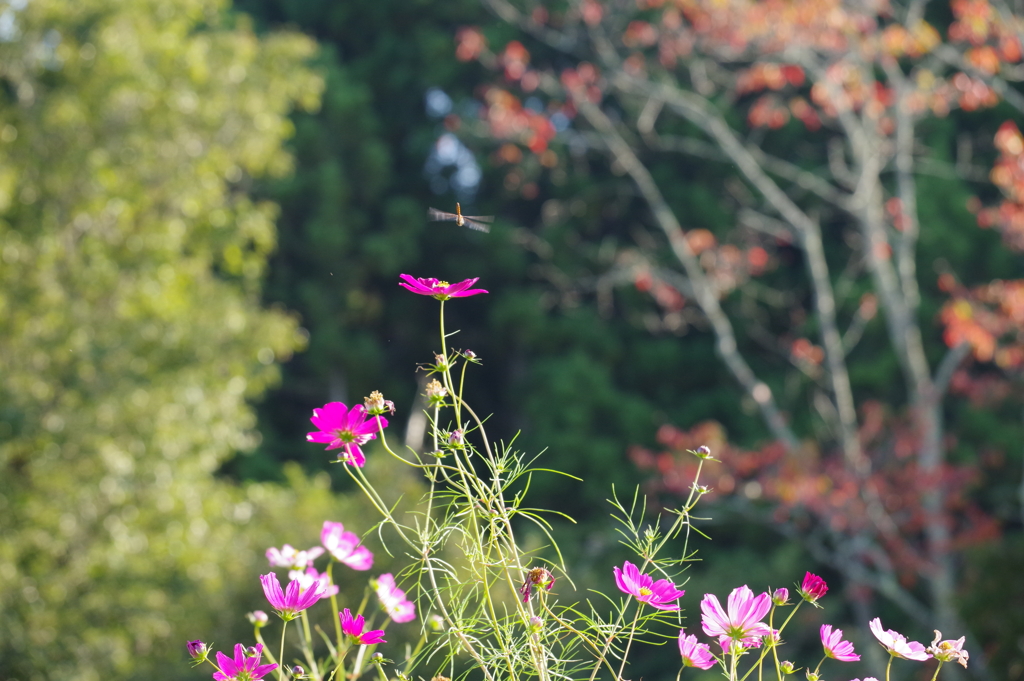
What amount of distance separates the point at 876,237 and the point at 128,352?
3262 millimetres

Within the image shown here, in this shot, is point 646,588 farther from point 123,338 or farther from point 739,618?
point 123,338

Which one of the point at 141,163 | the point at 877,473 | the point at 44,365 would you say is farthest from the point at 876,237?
the point at 44,365

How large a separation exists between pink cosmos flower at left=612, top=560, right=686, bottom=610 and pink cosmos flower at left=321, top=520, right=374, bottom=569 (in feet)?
0.62

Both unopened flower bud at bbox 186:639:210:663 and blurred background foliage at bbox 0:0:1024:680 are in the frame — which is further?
blurred background foliage at bbox 0:0:1024:680

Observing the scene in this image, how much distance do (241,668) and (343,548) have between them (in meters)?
0.11

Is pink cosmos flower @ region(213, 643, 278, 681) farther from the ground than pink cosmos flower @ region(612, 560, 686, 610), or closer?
closer

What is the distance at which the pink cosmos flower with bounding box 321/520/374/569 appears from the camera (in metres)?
0.71

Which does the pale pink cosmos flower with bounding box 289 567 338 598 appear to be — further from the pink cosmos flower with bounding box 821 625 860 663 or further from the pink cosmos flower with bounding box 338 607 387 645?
the pink cosmos flower with bounding box 821 625 860 663

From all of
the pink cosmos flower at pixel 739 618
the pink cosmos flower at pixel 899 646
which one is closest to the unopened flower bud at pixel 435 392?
the pink cosmos flower at pixel 739 618

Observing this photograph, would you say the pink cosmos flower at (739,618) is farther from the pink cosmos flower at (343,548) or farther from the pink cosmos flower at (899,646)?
the pink cosmos flower at (343,548)

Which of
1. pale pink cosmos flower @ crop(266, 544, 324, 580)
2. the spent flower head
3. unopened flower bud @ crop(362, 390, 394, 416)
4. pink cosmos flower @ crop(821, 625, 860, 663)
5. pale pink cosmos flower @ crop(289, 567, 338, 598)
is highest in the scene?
unopened flower bud @ crop(362, 390, 394, 416)

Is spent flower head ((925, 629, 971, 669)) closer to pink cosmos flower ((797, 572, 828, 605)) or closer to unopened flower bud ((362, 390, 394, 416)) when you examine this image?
pink cosmos flower ((797, 572, 828, 605))

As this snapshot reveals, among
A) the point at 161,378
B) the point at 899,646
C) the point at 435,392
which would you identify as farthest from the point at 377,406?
the point at 161,378

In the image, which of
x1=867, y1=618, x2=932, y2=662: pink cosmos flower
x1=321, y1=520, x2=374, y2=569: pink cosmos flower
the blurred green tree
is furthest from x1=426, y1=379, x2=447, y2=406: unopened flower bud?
the blurred green tree
